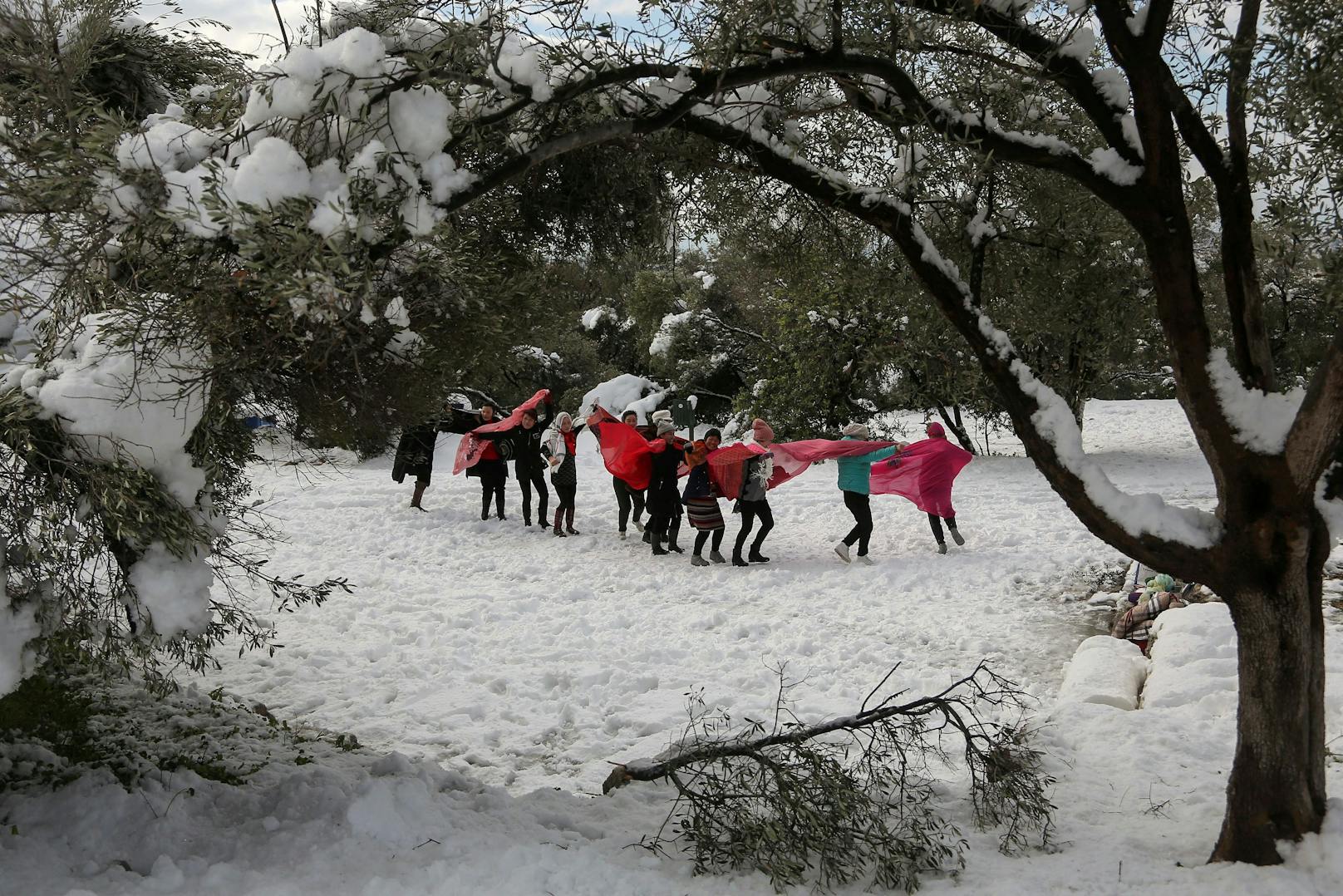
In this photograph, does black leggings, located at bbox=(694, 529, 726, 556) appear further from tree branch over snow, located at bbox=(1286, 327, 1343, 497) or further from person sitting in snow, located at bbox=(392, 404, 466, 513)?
tree branch over snow, located at bbox=(1286, 327, 1343, 497)

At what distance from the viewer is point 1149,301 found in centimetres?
1566

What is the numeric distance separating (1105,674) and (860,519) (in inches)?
183

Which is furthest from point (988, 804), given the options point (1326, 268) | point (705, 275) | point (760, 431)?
point (705, 275)

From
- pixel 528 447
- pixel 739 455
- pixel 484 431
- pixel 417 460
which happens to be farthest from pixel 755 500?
pixel 417 460

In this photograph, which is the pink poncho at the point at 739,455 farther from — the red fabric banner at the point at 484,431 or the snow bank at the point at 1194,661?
the snow bank at the point at 1194,661

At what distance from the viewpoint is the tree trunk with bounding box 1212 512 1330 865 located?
5031 millimetres

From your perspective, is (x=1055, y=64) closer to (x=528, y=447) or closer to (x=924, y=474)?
(x=924, y=474)

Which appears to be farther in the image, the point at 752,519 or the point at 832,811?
the point at 752,519

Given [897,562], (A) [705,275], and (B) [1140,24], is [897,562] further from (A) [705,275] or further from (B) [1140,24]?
(A) [705,275]

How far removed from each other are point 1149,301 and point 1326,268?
12086 millimetres

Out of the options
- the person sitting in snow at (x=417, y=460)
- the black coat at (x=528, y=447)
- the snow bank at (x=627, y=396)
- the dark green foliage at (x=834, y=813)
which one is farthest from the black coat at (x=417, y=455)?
the dark green foliage at (x=834, y=813)

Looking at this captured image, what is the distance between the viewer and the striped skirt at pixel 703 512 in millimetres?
13008

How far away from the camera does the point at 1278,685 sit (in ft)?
16.6

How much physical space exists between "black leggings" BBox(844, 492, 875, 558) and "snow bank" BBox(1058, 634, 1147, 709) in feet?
12.3
